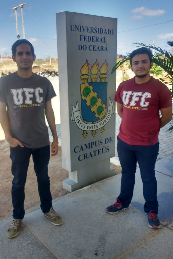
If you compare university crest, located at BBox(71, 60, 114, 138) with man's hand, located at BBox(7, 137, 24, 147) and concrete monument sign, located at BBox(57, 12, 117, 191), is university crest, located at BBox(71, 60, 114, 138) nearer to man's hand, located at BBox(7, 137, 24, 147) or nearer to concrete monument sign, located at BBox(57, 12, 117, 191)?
concrete monument sign, located at BBox(57, 12, 117, 191)

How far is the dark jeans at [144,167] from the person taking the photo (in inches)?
105

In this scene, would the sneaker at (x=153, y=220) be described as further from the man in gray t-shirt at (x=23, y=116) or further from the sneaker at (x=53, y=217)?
the man in gray t-shirt at (x=23, y=116)

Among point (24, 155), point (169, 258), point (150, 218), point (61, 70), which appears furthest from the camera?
point (61, 70)

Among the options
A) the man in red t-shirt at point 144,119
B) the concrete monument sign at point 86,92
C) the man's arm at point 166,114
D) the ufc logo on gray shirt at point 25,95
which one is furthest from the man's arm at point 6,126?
the man's arm at point 166,114

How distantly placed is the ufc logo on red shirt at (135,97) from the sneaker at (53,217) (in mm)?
Answer: 1503

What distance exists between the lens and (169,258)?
232cm

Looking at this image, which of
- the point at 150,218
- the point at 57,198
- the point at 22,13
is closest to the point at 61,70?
the point at 57,198

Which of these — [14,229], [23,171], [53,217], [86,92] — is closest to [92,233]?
[53,217]

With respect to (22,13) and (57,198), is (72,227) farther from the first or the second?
(22,13)

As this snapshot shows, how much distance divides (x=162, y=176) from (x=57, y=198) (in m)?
1.74

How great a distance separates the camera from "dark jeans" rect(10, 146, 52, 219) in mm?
2559

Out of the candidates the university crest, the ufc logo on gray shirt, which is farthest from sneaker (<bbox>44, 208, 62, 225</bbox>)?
the ufc logo on gray shirt

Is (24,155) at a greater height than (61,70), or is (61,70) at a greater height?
(61,70)

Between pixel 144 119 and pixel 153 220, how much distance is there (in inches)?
44.2
